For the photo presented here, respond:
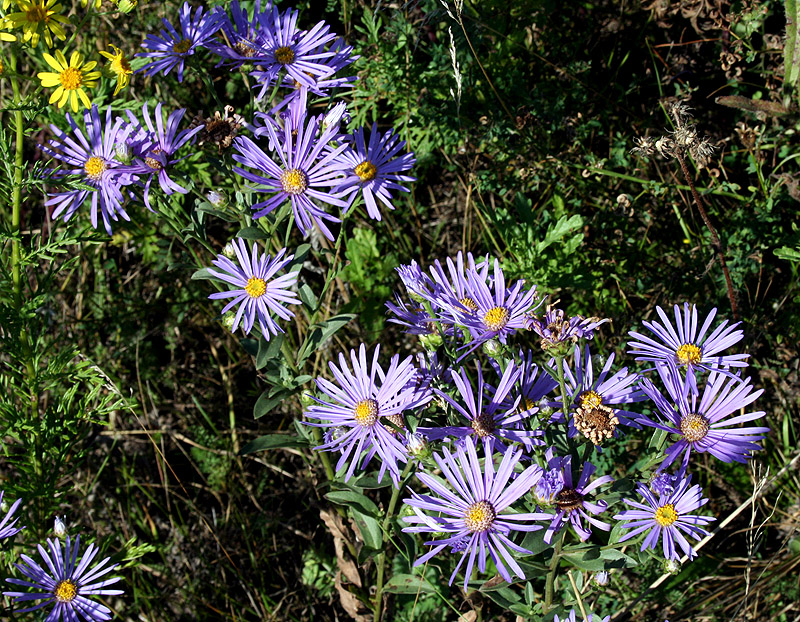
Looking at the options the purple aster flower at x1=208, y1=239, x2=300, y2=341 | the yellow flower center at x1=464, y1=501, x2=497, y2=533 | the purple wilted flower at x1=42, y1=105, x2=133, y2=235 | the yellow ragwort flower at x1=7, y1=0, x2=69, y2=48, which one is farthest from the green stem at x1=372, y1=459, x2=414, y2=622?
the yellow ragwort flower at x1=7, y1=0, x2=69, y2=48

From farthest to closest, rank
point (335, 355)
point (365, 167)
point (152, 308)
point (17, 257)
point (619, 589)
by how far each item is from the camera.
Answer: point (152, 308) < point (335, 355) < point (619, 589) < point (17, 257) < point (365, 167)

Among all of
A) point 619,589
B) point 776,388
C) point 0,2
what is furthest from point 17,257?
point 776,388

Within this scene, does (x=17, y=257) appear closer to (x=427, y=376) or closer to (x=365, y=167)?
(x=365, y=167)

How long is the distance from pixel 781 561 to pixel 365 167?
2.39 meters

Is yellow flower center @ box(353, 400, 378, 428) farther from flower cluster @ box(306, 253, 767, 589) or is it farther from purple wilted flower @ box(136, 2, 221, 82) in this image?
purple wilted flower @ box(136, 2, 221, 82)

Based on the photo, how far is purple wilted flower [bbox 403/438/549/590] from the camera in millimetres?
1838

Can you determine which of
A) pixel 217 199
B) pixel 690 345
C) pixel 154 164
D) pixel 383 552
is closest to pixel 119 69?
pixel 154 164

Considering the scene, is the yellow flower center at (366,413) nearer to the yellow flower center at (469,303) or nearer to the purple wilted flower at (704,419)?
the yellow flower center at (469,303)

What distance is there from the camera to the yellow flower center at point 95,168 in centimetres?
232

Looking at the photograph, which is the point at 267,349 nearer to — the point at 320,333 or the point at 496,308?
the point at 320,333

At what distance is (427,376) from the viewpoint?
2059 millimetres

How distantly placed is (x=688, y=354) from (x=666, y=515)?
0.53 m

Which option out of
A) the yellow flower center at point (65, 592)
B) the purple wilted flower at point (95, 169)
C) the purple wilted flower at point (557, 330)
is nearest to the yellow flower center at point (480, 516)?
the purple wilted flower at point (557, 330)

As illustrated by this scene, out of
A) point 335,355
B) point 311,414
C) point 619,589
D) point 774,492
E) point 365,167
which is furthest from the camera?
point 335,355
